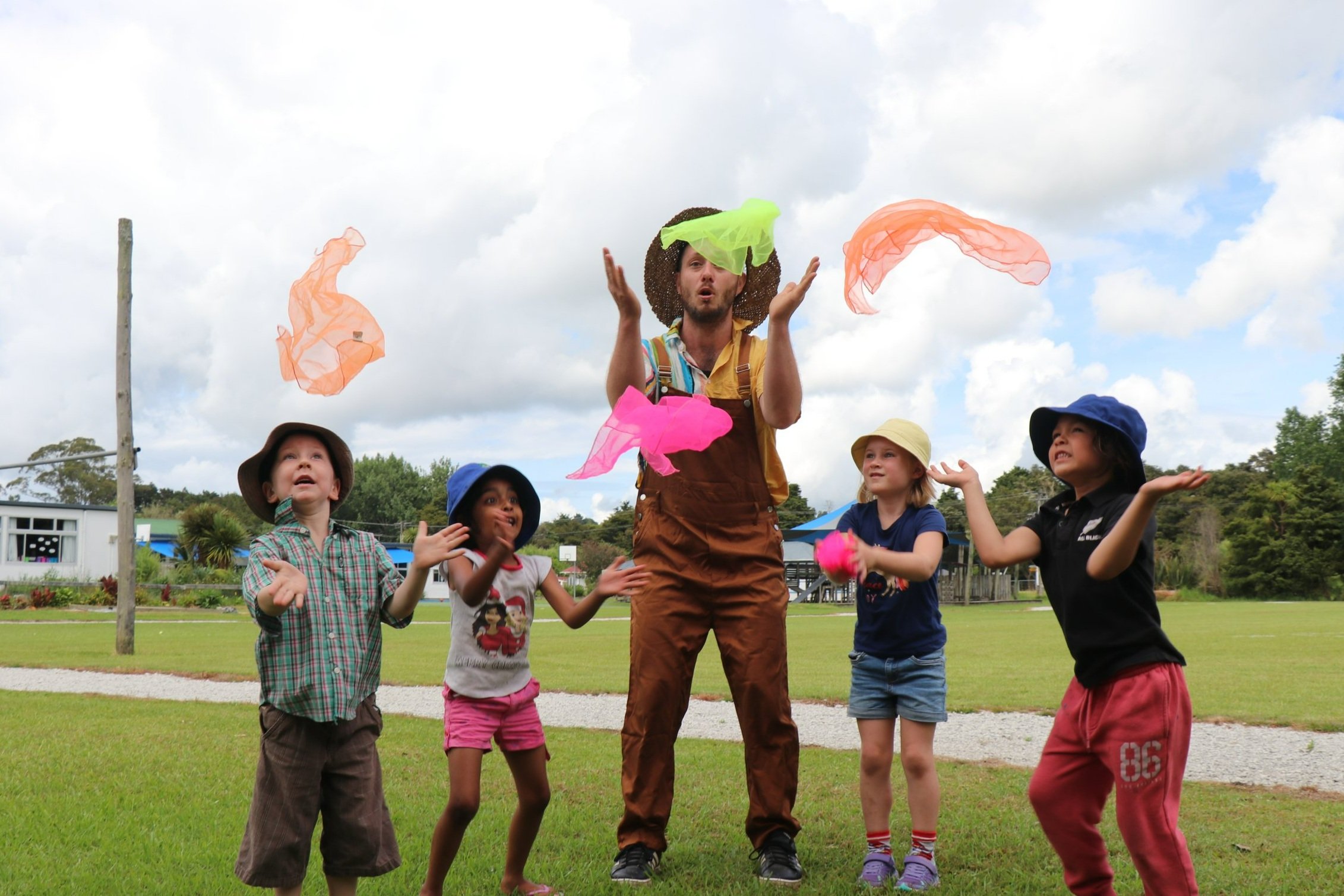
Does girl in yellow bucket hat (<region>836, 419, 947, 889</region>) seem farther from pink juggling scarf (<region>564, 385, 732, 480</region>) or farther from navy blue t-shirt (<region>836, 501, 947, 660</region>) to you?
pink juggling scarf (<region>564, 385, 732, 480</region>)

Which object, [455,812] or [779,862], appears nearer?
[455,812]

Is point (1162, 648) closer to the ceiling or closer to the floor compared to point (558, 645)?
closer to the ceiling

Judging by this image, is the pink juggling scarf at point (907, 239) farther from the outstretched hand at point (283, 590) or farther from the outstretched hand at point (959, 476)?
the outstretched hand at point (283, 590)

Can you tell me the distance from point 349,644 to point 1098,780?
258 centimetres

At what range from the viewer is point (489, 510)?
14.1 ft

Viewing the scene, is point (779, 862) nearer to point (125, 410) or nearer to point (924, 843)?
point (924, 843)

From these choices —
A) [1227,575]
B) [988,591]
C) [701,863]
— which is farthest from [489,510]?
[1227,575]

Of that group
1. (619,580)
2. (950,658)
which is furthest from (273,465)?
(950,658)

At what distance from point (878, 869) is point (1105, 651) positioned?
1430 mm

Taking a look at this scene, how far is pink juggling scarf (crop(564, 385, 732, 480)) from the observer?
3.92m

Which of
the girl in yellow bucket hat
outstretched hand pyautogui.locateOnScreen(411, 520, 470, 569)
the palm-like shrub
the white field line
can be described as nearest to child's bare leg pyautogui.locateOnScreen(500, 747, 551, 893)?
outstretched hand pyautogui.locateOnScreen(411, 520, 470, 569)

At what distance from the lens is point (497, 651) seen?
4113mm

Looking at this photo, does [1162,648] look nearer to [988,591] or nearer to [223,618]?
[223,618]

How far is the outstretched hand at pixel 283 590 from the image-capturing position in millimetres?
3330
